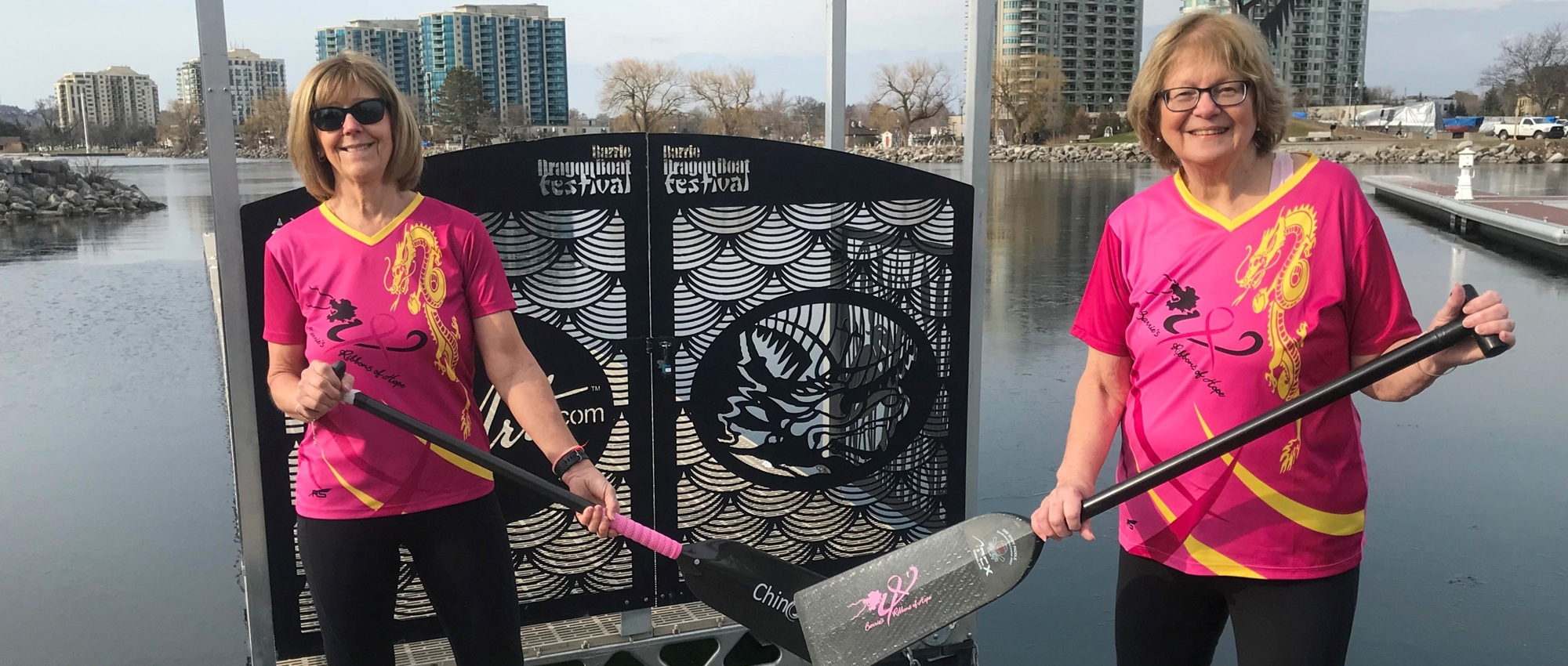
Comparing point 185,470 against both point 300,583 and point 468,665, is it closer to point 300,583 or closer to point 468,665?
point 300,583

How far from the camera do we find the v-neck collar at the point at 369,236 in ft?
6.55

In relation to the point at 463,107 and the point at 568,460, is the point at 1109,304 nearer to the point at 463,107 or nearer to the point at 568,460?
the point at 568,460

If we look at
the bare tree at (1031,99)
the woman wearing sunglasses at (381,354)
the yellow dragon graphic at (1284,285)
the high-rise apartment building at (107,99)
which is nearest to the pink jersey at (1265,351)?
the yellow dragon graphic at (1284,285)

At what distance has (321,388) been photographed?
1.83 m

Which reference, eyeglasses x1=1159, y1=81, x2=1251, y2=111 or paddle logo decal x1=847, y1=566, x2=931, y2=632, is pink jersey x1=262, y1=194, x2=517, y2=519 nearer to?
paddle logo decal x1=847, y1=566, x2=931, y2=632

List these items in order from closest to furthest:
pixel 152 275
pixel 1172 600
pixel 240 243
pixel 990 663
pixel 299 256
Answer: pixel 1172 600, pixel 299 256, pixel 240 243, pixel 990 663, pixel 152 275

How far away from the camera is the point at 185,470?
5.43 metres

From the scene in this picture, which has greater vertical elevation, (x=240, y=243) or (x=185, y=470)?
(x=240, y=243)

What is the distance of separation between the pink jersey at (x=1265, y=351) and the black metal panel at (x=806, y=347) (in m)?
1.20

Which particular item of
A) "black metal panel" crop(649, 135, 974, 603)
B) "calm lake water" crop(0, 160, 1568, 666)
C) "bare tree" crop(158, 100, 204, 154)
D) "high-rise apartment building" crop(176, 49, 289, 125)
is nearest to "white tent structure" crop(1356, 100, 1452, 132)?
"calm lake water" crop(0, 160, 1568, 666)

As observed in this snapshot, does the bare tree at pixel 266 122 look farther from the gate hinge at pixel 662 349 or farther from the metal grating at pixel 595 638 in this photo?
the metal grating at pixel 595 638

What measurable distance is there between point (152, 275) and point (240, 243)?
40.4 ft

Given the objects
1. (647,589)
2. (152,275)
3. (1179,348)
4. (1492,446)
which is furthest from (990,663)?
(152,275)

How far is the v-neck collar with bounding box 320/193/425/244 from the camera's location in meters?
2.00
